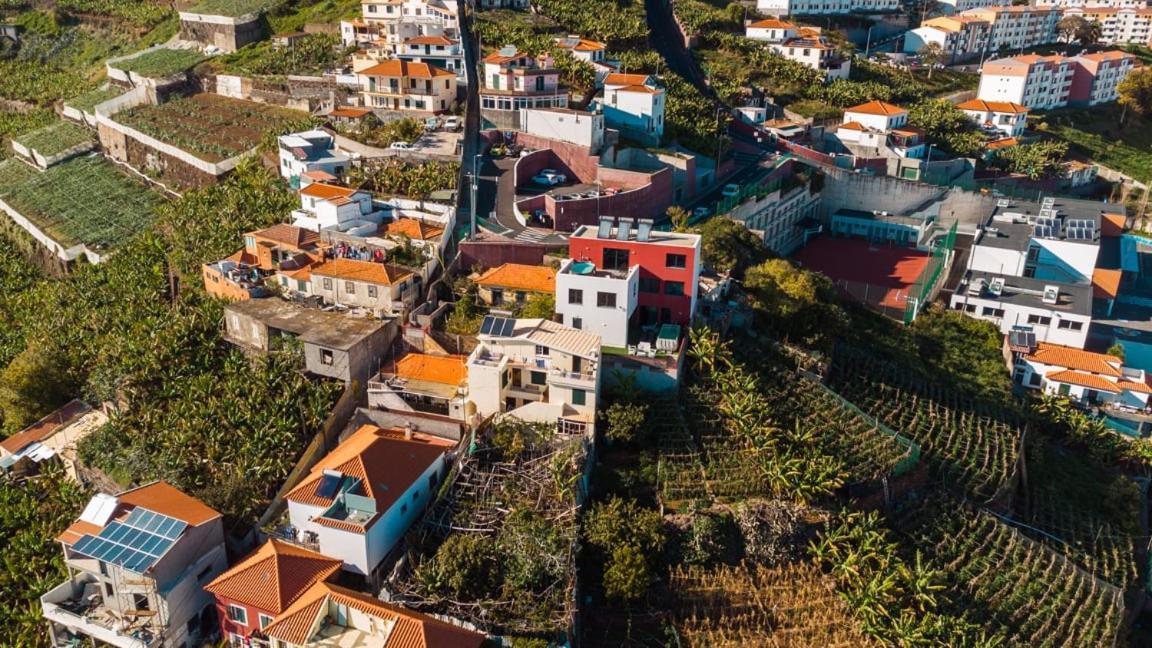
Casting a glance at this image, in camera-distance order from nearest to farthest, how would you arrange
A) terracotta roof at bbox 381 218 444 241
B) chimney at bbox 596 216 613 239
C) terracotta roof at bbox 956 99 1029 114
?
chimney at bbox 596 216 613 239 < terracotta roof at bbox 381 218 444 241 < terracotta roof at bbox 956 99 1029 114

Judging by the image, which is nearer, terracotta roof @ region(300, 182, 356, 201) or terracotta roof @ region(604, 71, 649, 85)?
terracotta roof @ region(300, 182, 356, 201)

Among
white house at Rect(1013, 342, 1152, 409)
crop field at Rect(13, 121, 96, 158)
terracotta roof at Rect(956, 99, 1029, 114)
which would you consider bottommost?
white house at Rect(1013, 342, 1152, 409)

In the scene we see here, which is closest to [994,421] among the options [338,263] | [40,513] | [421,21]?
[338,263]

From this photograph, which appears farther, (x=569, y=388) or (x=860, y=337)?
(x=860, y=337)

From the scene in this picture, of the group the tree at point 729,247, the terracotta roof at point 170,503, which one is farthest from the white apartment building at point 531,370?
the tree at point 729,247

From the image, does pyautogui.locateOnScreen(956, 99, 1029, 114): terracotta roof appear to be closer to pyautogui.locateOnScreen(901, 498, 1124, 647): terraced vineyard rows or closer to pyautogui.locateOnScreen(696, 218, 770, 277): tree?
pyautogui.locateOnScreen(696, 218, 770, 277): tree

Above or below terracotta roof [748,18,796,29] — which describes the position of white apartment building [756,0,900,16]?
above

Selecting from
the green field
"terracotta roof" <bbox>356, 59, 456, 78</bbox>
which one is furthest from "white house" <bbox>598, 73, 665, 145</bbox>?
the green field

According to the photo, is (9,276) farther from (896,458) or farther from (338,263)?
(896,458)
